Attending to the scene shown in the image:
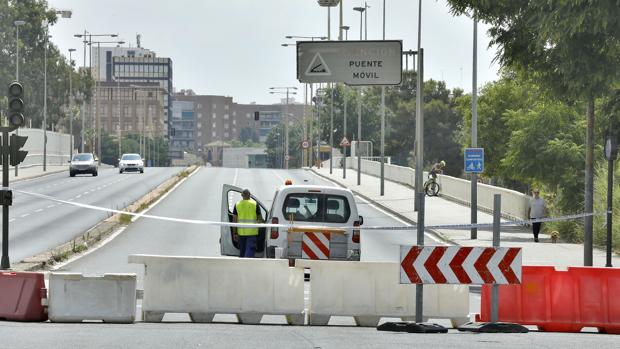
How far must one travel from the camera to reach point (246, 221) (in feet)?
82.5

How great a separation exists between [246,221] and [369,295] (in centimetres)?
878

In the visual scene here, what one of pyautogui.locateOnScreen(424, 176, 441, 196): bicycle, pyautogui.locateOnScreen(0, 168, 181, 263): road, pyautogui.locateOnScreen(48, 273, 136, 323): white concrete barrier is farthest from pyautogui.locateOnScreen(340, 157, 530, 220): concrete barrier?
pyautogui.locateOnScreen(48, 273, 136, 323): white concrete barrier

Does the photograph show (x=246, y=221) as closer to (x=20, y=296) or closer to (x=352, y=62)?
(x=20, y=296)

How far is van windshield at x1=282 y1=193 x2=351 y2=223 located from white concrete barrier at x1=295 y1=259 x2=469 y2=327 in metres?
7.45

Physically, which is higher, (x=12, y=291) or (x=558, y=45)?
(x=558, y=45)

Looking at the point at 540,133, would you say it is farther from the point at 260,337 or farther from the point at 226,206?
the point at 260,337

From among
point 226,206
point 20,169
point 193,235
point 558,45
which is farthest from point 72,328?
point 20,169

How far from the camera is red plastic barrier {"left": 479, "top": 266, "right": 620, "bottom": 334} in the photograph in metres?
16.3

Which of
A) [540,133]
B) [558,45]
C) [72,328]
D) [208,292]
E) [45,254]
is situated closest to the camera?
[72,328]

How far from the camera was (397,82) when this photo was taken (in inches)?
1377

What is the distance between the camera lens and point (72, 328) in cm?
1532

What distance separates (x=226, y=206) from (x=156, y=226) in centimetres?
1849

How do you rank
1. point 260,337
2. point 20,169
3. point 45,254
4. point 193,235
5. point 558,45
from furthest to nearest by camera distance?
point 20,169
point 193,235
point 45,254
point 558,45
point 260,337

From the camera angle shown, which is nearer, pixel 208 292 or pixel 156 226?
pixel 208 292
